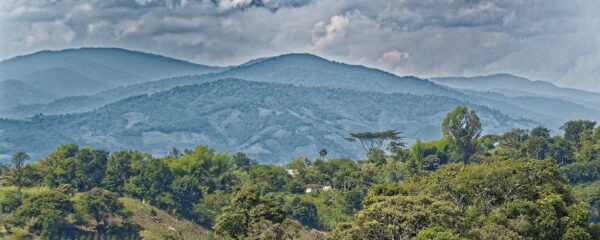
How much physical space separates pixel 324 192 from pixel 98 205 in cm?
2799

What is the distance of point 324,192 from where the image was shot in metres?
91.9

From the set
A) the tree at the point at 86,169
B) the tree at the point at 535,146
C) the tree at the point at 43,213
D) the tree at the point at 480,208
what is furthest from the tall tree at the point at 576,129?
the tree at the point at 43,213

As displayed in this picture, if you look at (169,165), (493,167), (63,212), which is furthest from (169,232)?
(493,167)

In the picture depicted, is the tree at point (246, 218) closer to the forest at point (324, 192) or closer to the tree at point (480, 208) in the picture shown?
the forest at point (324, 192)

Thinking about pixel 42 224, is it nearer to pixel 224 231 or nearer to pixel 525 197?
pixel 224 231

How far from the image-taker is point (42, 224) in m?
72.1

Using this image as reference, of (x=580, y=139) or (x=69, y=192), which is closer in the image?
(x=69, y=192)

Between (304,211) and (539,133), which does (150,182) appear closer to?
(304,211)

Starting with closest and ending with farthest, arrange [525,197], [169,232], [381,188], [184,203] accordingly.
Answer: [525,197] → [381,188] → [169,232] → [184,203]

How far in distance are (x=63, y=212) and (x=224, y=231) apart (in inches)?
1412

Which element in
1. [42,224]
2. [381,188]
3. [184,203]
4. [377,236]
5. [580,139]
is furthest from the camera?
[580,139]

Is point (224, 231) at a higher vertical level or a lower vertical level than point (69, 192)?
higher

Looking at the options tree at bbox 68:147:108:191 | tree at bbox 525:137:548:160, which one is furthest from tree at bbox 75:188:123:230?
tree at bbox 525:137:548:160

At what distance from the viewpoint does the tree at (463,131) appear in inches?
3765
